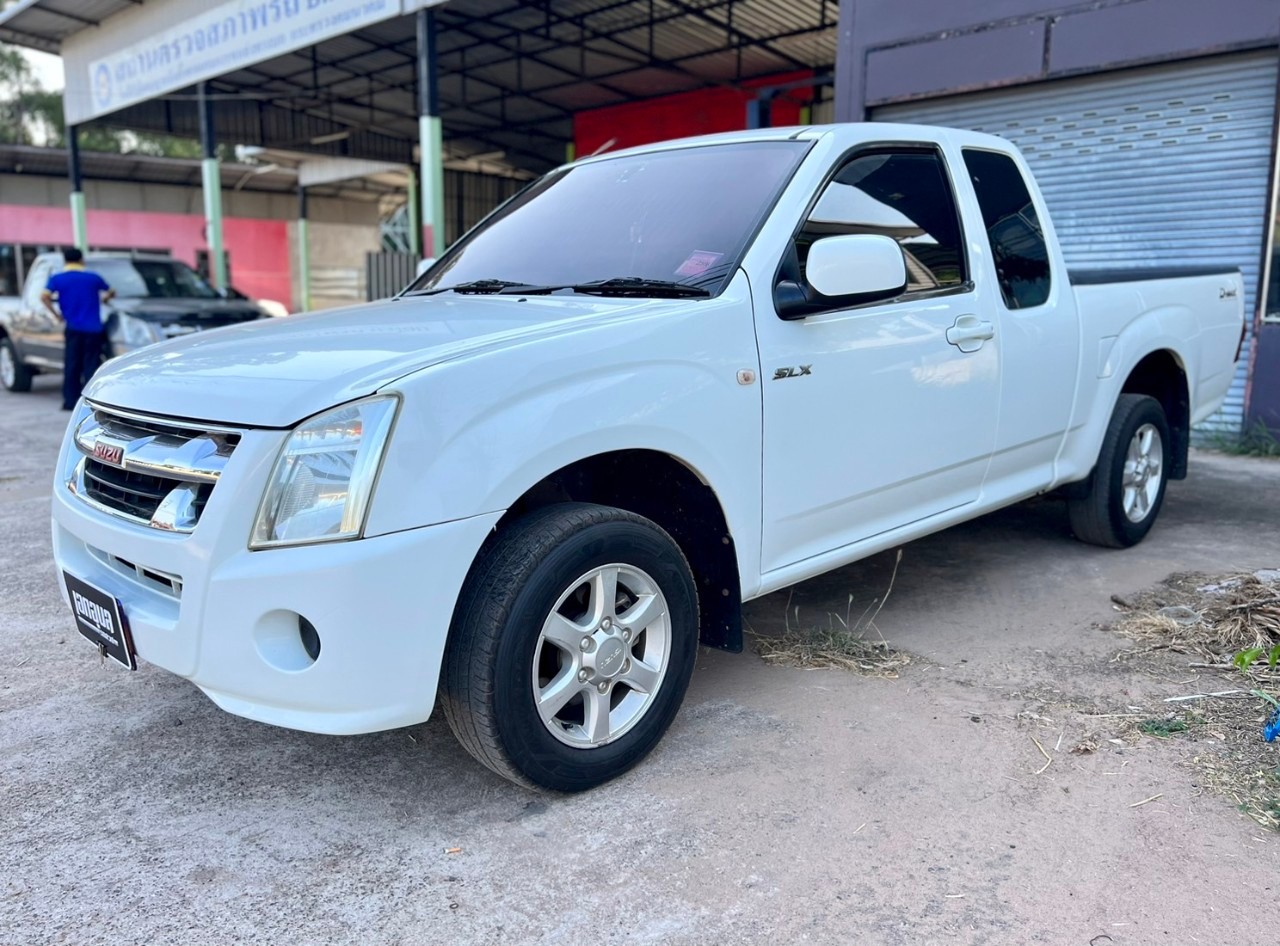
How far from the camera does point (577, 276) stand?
3.35 metres

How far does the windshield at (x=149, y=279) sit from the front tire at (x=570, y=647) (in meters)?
10.8

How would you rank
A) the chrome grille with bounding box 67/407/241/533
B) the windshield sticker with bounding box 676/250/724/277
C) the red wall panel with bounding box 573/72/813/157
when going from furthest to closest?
1. the red wall panel with bounding box 573/72/813/157
2. the windshield sticker with bounding box 676/250/724/277
3. the chrome grille with bounding box 67/407/241/533

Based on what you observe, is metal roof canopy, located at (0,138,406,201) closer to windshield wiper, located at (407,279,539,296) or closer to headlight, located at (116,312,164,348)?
headlight, located at (116,312,164,348)

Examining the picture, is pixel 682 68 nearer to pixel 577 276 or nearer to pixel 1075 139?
pixel 1075 139

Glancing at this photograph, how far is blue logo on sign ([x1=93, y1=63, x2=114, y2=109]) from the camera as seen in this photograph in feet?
59.5

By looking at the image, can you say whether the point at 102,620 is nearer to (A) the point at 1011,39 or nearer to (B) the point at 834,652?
(B) the point at 834,652

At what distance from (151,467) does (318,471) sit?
0.53 m

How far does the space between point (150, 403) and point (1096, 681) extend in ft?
9.92

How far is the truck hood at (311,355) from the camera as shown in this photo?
2377 millimetres

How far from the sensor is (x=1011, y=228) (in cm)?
418

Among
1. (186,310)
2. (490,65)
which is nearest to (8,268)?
(490,65)

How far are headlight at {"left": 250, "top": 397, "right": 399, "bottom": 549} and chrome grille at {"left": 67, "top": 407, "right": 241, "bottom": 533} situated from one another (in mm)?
168

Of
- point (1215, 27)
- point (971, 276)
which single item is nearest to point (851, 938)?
point (971, 276)

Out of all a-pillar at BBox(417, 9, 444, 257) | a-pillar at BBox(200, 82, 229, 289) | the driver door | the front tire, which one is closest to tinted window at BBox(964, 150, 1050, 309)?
the driver door
